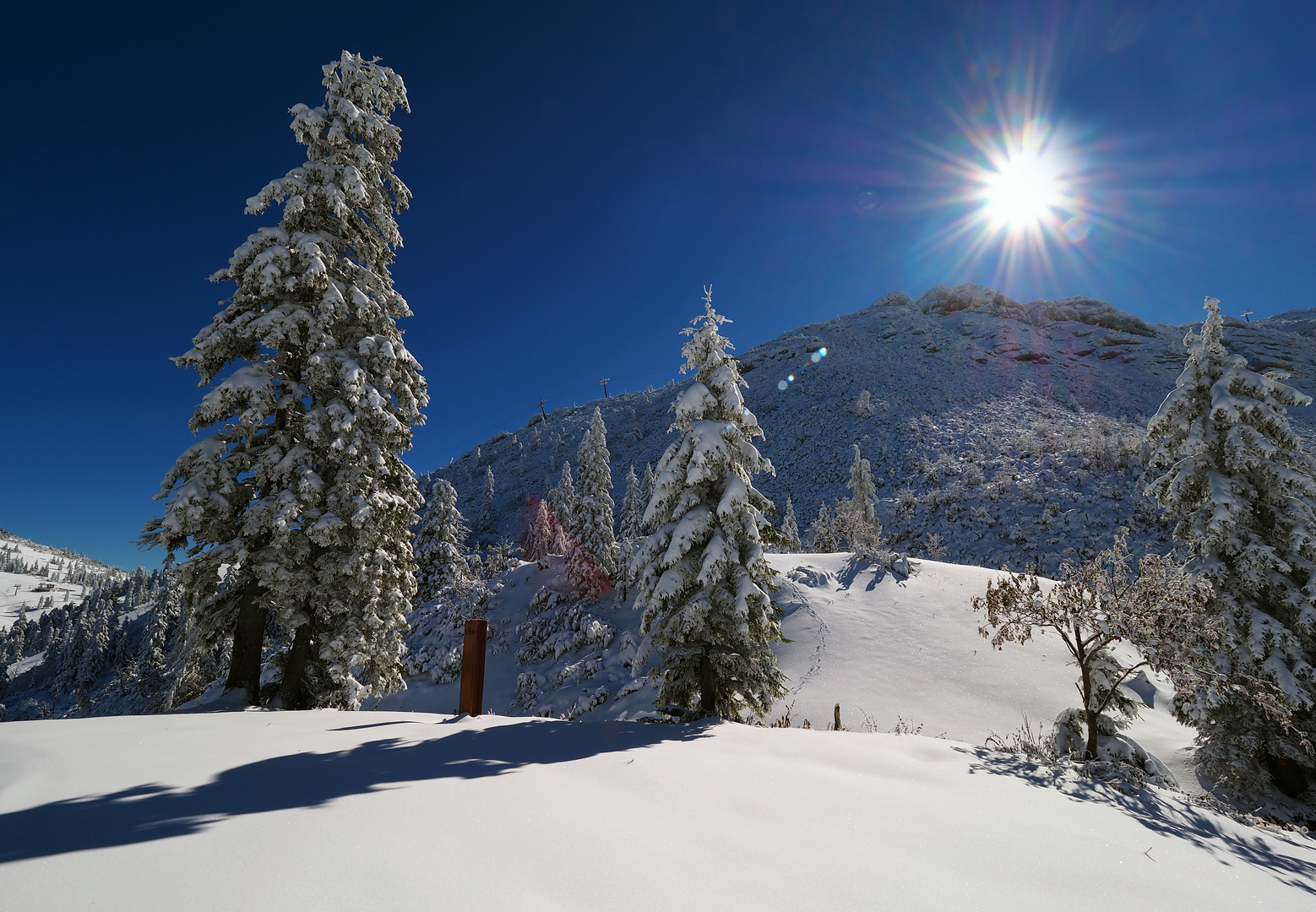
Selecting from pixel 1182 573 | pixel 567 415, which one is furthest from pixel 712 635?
pixel 567 415

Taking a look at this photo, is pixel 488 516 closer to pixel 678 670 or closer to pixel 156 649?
pixel 156 649

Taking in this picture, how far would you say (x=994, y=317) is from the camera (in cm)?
10762

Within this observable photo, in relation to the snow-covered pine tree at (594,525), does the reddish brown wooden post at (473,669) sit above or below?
below

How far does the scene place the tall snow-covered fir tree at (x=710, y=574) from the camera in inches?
418

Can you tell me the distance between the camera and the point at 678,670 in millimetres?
11047

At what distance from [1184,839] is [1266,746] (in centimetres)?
1189

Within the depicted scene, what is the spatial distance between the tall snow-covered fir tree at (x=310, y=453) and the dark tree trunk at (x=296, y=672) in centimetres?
3

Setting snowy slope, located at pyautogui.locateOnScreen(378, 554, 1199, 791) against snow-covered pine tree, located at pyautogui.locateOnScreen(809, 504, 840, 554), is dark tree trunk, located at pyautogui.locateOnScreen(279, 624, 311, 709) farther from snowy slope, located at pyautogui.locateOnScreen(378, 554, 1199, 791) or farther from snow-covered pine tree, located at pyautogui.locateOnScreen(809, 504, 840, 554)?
snow-covered pine tree, located at pyautogui.locateOnScreen(809, 504, 840, 554)

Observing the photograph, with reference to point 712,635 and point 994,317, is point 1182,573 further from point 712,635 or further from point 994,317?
point 994,317

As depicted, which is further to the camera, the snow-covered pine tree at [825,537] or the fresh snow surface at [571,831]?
the snow-covered pine tree at [825,537]

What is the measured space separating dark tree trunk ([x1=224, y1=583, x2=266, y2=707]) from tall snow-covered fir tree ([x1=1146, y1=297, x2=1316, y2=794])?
60.4 feet

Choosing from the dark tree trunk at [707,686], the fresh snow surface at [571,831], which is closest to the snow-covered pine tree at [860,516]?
the dark tree trunk at [707,686]

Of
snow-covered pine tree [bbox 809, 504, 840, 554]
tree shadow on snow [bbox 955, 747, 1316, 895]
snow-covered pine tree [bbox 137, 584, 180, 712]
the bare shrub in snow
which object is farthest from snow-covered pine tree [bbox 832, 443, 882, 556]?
snow-covered pine tree [bbox 137, 584, 180, 712]

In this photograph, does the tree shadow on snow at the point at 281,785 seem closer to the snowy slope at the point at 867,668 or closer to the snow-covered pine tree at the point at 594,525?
the snowy slope at the point at 867,668
